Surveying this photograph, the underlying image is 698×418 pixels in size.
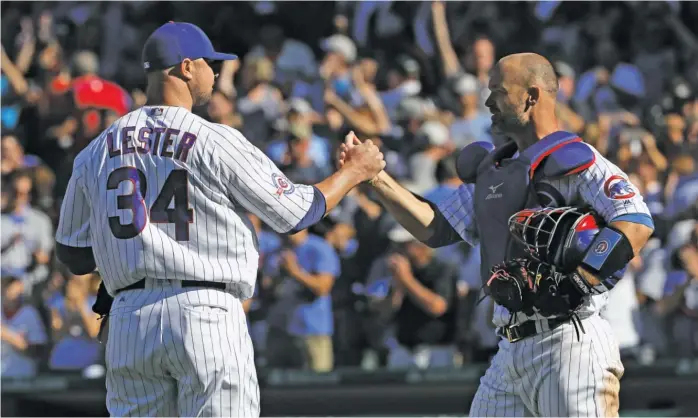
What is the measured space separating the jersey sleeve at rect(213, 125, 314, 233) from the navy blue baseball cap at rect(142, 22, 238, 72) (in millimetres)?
307

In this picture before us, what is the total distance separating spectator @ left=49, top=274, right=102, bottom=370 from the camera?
398 inches

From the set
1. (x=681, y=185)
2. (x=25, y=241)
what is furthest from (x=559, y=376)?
(x=25, y=241)

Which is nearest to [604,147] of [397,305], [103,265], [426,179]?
[426,179]

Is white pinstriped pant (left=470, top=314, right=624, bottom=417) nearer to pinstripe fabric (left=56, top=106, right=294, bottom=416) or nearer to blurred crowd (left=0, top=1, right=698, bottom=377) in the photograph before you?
pinstripe fabric (left=56, top=106, right=294, bottom=416)

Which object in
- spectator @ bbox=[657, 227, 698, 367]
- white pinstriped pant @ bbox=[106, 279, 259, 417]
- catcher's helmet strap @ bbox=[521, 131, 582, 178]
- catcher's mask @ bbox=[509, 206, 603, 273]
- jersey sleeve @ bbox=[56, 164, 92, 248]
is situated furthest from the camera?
spectator @ bbox=[657, 227, 698, 367]

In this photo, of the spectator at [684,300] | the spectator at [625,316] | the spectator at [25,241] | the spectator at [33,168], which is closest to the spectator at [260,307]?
the spectator at [25,241]

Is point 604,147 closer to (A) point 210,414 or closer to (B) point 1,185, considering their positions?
(B) point 1,185

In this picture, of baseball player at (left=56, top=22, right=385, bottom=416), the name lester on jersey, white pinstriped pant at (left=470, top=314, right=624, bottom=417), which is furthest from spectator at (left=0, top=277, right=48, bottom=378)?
white pinstriped pant at (left=470, top=314, right=624, bottom=417)

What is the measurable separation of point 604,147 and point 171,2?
4620 millimetres

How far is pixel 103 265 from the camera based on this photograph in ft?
17.1

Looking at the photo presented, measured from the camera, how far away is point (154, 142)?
515cm

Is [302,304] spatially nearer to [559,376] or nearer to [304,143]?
[304,143]

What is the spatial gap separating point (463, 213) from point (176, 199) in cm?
146

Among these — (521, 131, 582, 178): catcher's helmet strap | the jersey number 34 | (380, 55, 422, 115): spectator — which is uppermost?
(380, 55, 422, 115): spectator
